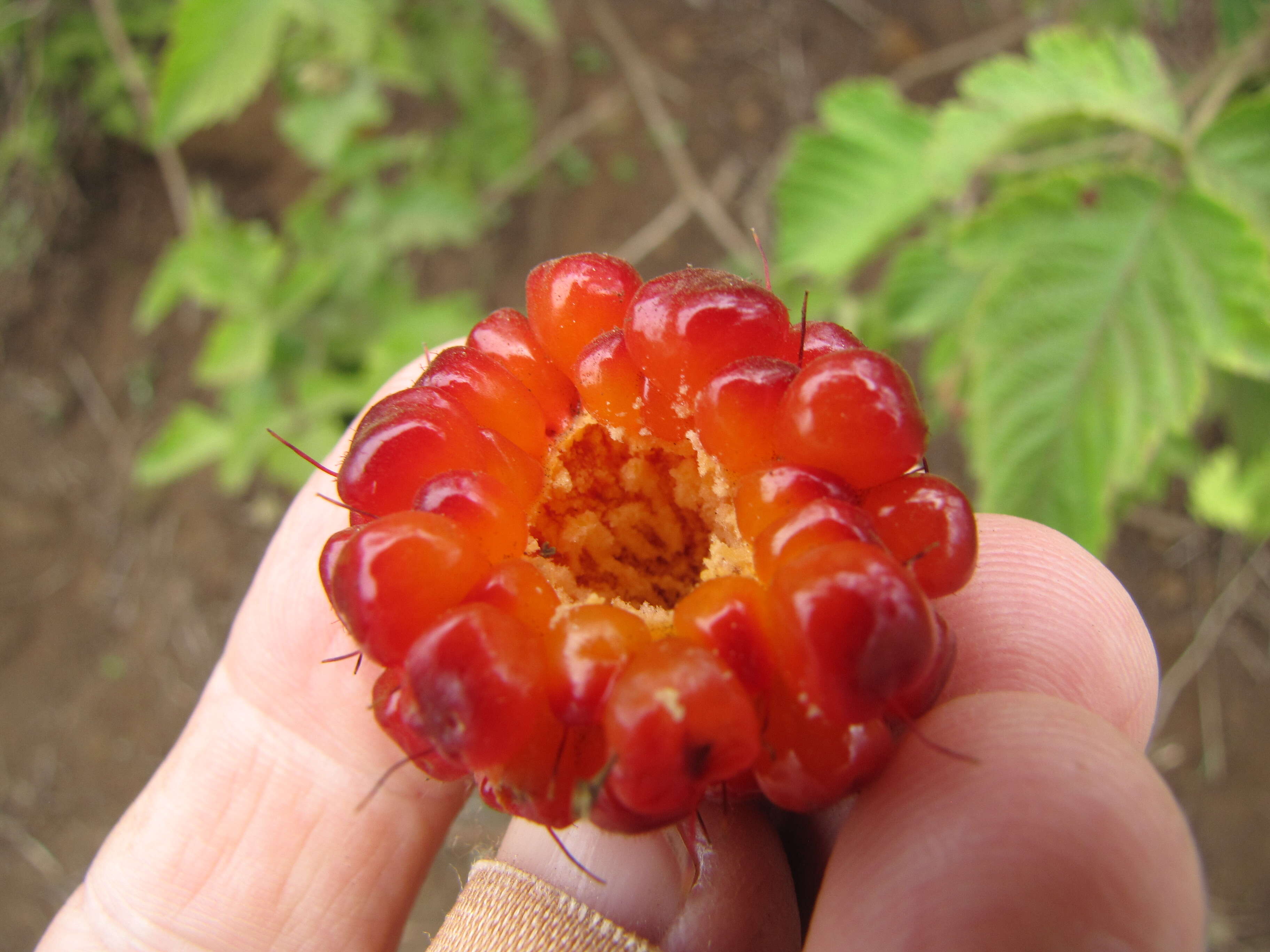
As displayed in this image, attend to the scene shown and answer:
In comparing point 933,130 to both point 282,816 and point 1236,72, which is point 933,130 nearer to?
point 1236,72

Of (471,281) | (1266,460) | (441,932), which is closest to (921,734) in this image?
(441,932)

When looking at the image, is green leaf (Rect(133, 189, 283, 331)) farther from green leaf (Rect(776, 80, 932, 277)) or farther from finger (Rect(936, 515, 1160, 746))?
finger (Rect(936, 515, 1160, 746))

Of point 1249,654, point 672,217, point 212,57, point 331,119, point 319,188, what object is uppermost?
point 212,57

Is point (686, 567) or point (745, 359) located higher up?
point (745, 359)

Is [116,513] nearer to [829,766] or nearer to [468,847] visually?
[468,847]

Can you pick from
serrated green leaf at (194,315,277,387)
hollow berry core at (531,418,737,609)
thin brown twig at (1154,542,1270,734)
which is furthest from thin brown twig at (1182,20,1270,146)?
serrated green leaf at (194,315,277,387)

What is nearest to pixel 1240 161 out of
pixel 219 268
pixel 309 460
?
pixel 309 460

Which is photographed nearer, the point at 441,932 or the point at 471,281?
the point at 441,932
